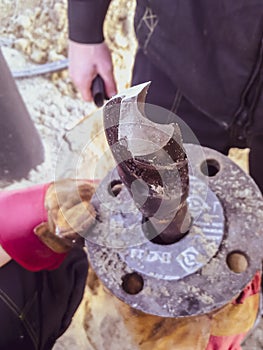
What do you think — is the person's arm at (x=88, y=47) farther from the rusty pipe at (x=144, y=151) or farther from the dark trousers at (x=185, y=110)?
the rusty pipe at (x=144, y=151)

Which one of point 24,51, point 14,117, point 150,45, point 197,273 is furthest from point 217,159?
point 24,51

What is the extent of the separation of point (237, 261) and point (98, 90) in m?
0.45

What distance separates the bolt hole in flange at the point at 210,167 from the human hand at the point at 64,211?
15 centimetres

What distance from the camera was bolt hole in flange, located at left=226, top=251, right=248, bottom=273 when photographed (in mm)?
634

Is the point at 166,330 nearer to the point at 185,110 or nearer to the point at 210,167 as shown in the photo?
the point at 210,167

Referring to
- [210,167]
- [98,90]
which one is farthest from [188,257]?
[98,90]

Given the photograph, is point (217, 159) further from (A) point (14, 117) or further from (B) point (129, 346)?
(A) point (14, 117)

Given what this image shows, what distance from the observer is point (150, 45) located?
2.87 ft

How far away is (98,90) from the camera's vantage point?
0.96 meters

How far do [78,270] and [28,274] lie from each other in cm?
9

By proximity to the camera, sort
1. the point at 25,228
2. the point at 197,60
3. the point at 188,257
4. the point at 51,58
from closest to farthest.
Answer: the point at 188,257
the point at 25,228
the point at 197,60
the point at 51,58

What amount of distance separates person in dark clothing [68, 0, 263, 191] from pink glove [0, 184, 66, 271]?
227 mm

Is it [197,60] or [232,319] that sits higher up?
[197,60]

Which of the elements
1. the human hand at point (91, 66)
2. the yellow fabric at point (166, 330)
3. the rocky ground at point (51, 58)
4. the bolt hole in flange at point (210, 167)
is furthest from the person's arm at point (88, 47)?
the yellow fabric at point (166, 330)
